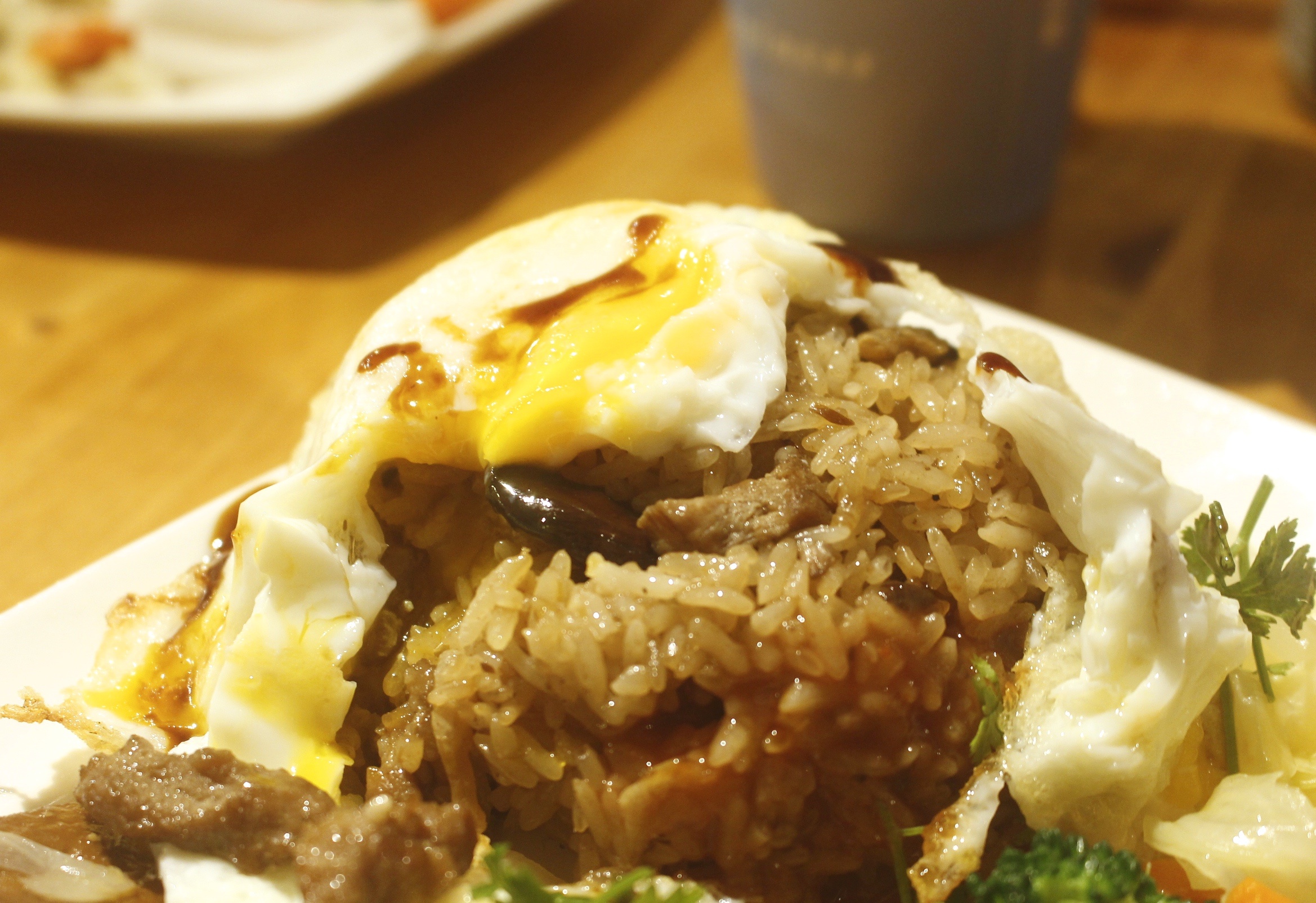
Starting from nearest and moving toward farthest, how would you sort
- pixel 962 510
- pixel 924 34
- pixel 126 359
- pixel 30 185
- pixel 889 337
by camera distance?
pixel 962 510, pixel 889 337, pixel 924 34, pixel 126 359, pixel 30 185

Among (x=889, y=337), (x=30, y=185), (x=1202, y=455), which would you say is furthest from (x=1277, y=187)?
(x=30, y=185)

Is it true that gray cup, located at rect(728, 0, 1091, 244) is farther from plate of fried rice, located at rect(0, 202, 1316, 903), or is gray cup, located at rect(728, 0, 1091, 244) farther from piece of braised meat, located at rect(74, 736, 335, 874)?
piece of braised meat, located at rect(74, 736, 335, 874)

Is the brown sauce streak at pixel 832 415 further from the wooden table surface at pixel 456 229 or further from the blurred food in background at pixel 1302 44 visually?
the blurred food in background at pixel 1302 44

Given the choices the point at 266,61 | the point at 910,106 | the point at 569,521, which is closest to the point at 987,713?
the point at 569,521

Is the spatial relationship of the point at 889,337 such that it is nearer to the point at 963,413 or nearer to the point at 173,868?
the point at 963,413

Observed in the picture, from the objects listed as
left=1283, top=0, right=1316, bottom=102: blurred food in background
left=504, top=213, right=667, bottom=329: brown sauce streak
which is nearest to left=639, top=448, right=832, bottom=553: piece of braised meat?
left=504, top=213, right=667, bottom=329: brown sauce streak

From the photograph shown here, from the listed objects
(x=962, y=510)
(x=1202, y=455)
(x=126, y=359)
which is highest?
(x=962, y=510)

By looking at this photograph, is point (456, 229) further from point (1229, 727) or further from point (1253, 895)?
point (1253, 895)
